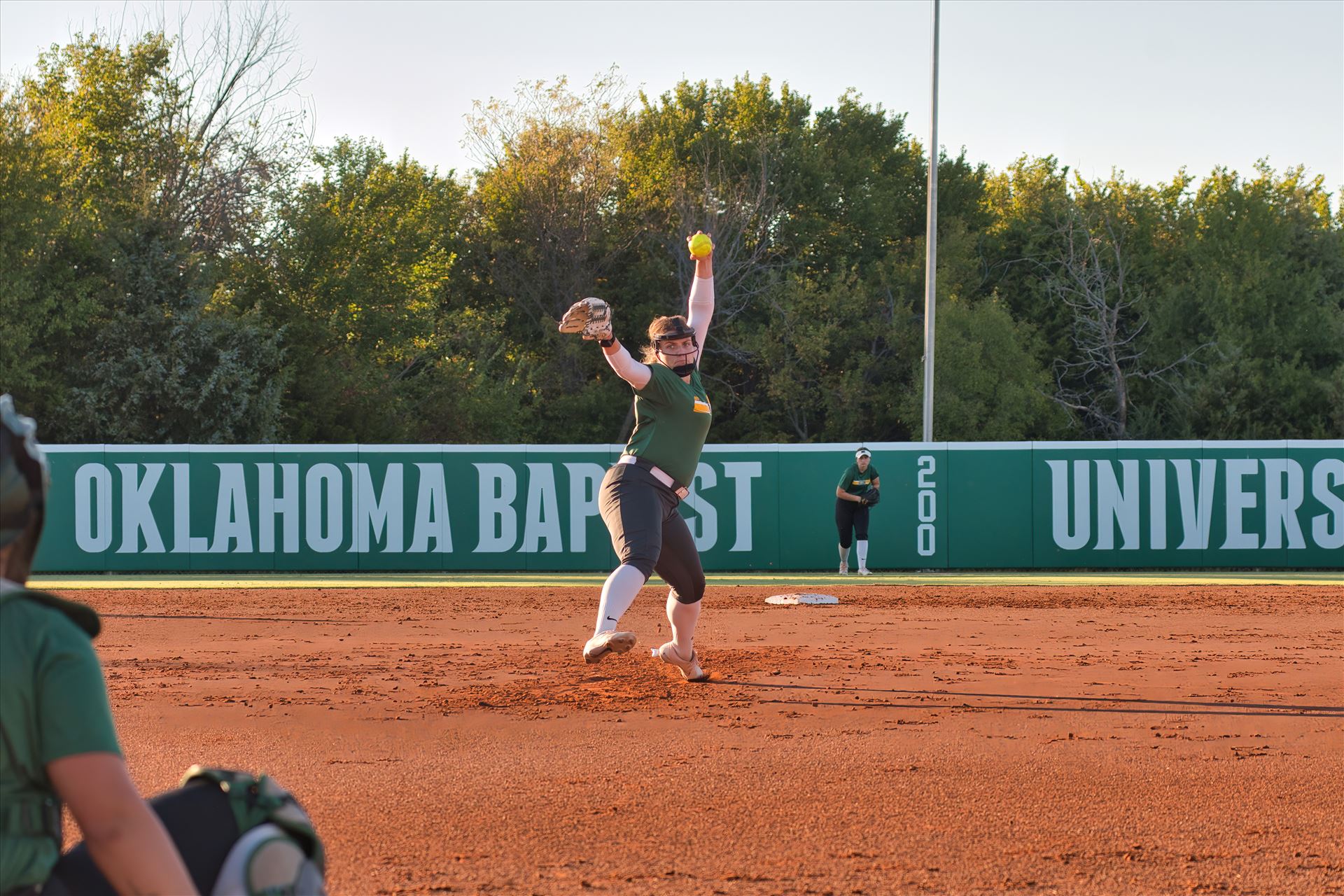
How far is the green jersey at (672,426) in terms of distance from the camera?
773 cm

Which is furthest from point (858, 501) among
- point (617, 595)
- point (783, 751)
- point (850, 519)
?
point (783, 751)

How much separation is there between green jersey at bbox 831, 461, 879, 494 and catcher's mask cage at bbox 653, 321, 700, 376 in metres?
12.0

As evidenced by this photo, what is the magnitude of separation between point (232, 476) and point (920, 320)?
26.0m

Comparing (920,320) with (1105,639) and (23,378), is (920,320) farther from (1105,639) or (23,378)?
(1105,639)

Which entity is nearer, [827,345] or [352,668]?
[352,668]

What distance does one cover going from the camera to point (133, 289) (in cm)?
3228

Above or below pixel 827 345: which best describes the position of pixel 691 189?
above

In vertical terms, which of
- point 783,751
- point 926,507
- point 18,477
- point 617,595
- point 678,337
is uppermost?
point 678,337

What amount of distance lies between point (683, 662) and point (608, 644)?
4.58 feet

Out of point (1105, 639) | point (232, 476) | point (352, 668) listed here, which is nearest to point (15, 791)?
point (352, 668)

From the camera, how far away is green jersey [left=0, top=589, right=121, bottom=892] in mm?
2016

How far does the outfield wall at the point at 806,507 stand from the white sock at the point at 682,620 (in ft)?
40.3

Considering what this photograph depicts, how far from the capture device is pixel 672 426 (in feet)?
25.6

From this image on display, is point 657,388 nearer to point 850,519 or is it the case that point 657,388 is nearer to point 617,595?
point 617,595
